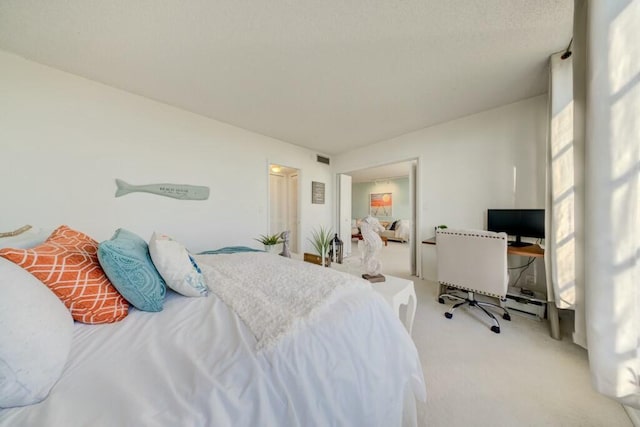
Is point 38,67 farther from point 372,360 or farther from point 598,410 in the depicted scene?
point 598,410

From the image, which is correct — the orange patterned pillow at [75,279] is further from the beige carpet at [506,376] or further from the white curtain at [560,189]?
the white curtain at [560,189]

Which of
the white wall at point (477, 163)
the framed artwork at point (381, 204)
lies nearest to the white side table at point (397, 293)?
the white wall at point (477, 163)

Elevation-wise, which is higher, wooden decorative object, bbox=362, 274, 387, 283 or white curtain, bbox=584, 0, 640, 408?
white curtain, bbox=584, 0, 640, 408

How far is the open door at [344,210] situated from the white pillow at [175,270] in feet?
12.1

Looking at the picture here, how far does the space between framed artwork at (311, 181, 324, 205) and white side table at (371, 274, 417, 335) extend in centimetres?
293

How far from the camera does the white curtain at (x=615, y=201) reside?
0.71 metres

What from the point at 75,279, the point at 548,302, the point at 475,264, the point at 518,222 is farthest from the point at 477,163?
the point at 75,279

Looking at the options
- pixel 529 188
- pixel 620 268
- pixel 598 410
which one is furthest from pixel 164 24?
pixel 529 188

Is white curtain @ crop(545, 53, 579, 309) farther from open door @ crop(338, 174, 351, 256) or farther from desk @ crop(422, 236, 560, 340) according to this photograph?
open door @ crop(338, 174, 351, 256)

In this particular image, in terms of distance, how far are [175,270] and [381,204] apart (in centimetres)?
710

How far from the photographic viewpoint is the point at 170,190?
101 inches

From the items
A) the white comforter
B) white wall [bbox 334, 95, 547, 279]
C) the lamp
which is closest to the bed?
the white comforter

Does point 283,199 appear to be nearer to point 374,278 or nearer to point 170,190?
point 170,190

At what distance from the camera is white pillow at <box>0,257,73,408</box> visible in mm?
476
